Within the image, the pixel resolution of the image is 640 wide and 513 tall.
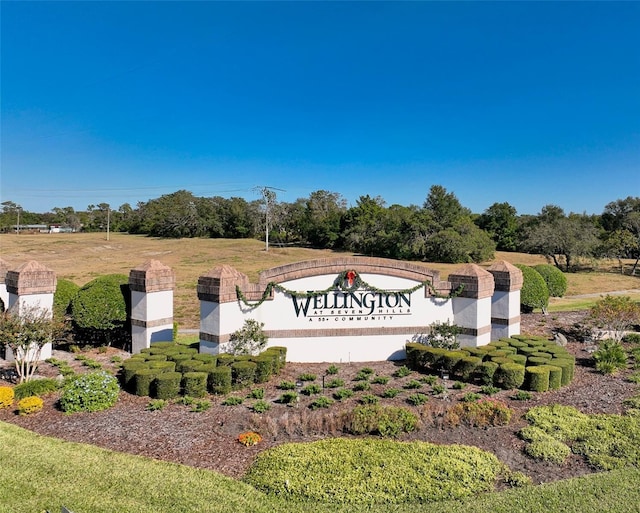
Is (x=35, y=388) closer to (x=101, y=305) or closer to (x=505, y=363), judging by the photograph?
(x=101, y=305)

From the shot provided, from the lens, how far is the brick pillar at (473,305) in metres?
14.1

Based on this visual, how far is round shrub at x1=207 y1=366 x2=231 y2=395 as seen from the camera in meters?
11.1

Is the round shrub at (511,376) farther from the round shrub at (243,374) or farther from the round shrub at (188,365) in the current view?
the round shrub at (188,365)

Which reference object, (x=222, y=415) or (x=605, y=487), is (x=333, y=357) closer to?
(x=222, y=415)

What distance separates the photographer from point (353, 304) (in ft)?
46.4

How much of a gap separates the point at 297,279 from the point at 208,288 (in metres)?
2.69

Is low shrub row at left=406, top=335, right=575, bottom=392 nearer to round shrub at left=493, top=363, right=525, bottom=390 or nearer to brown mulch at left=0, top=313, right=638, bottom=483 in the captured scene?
round shrub at left=493, top=363, right=525, bottom=390

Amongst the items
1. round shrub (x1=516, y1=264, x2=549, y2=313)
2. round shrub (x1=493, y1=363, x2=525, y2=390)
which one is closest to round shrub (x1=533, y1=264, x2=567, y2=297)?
round shrub (x1=516, y1=264, x2=549, y2=313)

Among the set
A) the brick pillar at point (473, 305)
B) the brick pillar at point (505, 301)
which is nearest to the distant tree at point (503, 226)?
the brick pillar at point (505, 301)

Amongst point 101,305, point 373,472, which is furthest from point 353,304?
point 101,305

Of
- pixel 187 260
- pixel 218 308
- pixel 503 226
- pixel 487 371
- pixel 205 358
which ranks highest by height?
pixel 503 226

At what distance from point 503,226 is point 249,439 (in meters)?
65.5

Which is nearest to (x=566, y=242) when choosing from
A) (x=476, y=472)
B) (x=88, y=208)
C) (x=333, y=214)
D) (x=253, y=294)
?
(x=333, y=214)

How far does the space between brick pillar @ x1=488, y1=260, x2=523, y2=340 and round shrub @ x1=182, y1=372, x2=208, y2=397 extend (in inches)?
390
